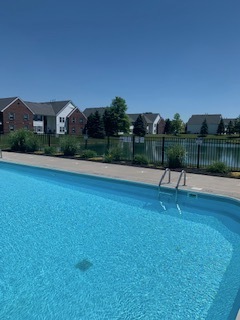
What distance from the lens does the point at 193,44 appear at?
13039 mm

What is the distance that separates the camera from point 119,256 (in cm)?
439

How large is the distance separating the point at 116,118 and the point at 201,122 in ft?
130

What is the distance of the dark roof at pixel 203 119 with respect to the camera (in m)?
75.4

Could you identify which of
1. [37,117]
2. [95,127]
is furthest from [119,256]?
[37,117]

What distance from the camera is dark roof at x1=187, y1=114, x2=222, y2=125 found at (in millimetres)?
75363

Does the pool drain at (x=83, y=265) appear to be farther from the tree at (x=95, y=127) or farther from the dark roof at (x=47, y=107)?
the dark roof at (x=47, y=107)

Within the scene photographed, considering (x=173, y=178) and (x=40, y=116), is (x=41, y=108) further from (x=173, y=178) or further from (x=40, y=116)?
(x=173, y=178)

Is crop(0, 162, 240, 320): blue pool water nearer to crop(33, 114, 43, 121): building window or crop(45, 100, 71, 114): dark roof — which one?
crop(33, 114, 43, 121): building window

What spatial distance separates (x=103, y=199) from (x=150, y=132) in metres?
66.1

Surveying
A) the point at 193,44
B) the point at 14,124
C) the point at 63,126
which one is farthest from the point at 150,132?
the point at 193,44

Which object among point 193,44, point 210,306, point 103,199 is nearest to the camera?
point 210,306

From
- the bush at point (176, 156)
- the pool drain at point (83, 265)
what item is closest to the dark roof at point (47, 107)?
the bush at point (176, 156)

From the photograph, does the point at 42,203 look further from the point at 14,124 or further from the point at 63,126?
the point at 63,126

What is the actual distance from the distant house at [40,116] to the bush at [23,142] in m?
23.8
